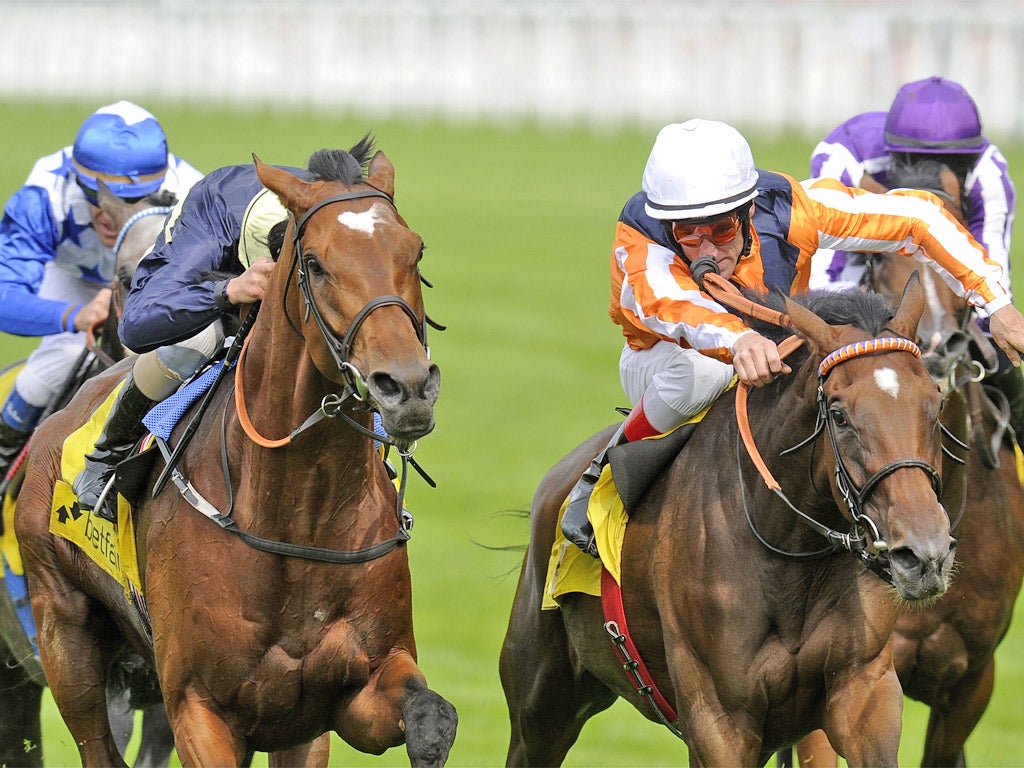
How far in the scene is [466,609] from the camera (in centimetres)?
1112

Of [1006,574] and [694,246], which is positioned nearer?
[694,246]

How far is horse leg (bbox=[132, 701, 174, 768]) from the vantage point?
6930mm

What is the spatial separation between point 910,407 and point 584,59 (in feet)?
73.8

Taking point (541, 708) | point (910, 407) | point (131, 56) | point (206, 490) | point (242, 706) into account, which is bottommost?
point (131, 56)

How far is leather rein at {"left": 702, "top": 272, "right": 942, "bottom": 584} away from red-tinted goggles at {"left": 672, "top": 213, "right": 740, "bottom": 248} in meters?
0.15

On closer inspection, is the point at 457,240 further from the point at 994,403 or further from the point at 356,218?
the point at 356,218

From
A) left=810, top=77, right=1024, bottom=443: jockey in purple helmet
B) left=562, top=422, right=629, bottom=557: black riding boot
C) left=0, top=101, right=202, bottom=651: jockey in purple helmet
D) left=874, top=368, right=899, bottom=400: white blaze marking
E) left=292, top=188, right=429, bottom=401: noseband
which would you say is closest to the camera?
left=292, top=188, right=429, bottom=401: noseband

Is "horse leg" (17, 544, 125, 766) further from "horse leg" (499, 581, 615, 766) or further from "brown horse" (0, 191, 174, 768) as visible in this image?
"horse leg" (499, 581, 615, 766)

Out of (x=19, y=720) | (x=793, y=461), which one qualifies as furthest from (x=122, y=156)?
(x=793, y=461)

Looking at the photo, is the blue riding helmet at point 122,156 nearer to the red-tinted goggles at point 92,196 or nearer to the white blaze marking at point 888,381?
the red-tinted goggles at point 92,196

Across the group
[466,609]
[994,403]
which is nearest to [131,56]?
[466,609]

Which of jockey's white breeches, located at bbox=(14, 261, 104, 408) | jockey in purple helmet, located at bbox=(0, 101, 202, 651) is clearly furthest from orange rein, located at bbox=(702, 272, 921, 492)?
jockey's white breeches, located at bbox=(14, 261, 104, 408)

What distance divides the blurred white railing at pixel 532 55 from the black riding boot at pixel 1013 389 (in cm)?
1722

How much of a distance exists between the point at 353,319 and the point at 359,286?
0.09m
